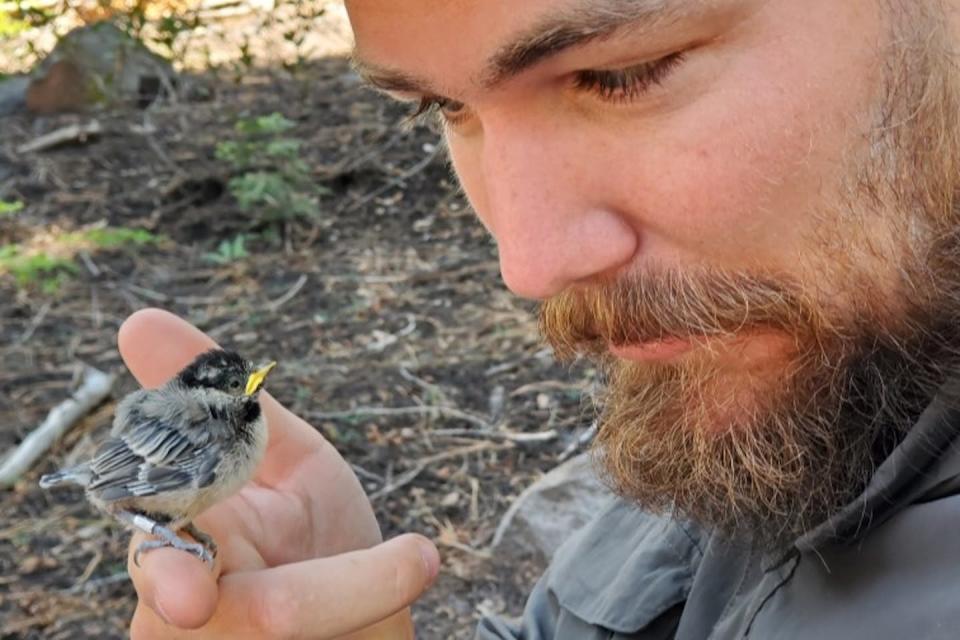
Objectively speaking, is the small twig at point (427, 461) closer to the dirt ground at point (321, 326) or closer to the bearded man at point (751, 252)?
the dirt ground at point (321, 326)

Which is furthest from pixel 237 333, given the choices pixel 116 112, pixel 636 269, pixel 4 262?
pixel 636 269

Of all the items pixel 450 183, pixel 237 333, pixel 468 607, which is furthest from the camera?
pixel 450 183

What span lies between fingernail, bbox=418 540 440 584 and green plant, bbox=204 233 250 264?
14.5 feet

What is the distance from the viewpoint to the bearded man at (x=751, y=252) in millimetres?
1354

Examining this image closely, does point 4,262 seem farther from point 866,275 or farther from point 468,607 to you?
point 866,275

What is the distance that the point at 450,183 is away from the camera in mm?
6934

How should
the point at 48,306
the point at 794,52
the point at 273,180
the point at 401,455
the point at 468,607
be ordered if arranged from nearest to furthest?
1. the point at 794,52
2. the point at 468,607
3. the point at 401,455
4. the point at 48,306
5. the point at 273,180

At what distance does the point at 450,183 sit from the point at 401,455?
2.81 meters

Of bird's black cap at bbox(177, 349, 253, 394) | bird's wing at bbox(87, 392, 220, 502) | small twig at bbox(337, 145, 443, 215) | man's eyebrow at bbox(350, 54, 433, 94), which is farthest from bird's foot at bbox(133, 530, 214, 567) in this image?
small twig at bbox(337, 145, 443, 215)

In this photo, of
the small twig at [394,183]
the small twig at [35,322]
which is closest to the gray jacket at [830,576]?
the small twig at [35,322]

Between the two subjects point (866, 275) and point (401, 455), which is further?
point (401, 455)

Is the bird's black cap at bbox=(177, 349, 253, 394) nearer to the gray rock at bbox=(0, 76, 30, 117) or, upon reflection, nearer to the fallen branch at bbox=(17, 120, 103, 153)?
the fallen branch at bbox=(17, 120, 103, 153)

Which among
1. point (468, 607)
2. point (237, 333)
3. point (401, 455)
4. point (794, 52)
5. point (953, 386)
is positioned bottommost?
point (468, 607)

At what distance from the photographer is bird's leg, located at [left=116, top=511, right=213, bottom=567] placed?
1.70 meters
